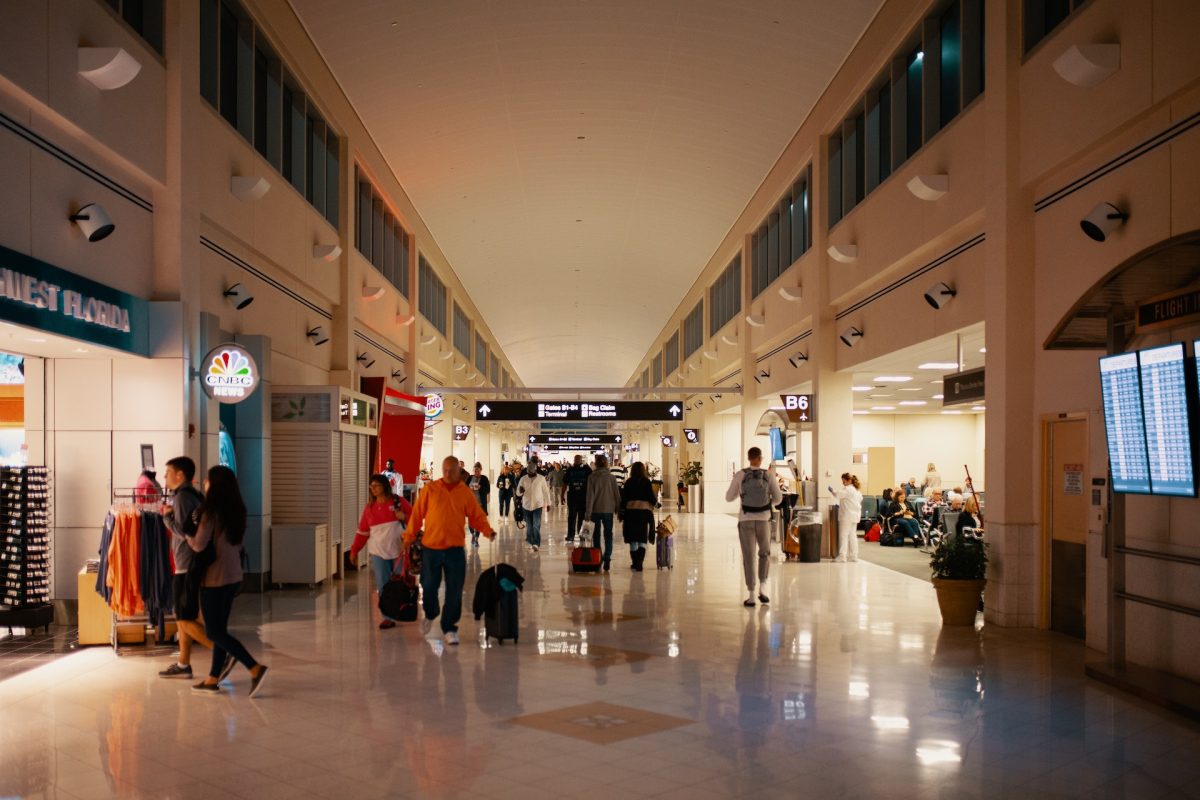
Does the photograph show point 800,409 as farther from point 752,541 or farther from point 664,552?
point 752,541

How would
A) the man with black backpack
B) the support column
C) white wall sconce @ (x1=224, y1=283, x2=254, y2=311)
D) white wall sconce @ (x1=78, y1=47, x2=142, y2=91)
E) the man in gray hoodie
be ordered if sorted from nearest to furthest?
1. white wall sconce @ (x1=78, y1=47, x2=142, y2=91)
2. the support column
3. the man with black backpack
4. white wall sconce @ (x1=224, y1=283, x2=254, y2=311)
5. the man in gray hoodie

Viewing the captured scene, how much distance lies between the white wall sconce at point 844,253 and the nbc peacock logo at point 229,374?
360 inches

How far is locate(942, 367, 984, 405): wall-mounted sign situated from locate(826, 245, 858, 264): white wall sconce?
3806 mm

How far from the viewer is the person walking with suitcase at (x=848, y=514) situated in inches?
638

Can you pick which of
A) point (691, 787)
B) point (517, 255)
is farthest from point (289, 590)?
point (517, 255)

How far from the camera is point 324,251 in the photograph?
15.5 meters

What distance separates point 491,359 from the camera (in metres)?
46.5

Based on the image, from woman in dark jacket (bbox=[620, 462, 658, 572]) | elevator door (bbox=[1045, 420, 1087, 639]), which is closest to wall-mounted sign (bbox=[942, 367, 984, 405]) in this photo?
elevator door (bbox=[1045, 420, 1087, 639])

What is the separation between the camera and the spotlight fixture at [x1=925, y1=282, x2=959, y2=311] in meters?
11.9

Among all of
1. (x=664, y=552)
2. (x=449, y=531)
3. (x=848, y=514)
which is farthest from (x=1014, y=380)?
(x=848, y=514)

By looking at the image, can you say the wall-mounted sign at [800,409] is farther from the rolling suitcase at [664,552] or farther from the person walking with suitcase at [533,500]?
the person walking with suitcase at [533,500]

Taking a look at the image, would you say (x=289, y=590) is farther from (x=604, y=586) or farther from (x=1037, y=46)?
(x=1037, y=46)

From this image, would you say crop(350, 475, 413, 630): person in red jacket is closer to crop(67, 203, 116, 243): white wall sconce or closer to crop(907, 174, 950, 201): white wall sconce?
crop(67, 203, 116, 243): white wall sconce

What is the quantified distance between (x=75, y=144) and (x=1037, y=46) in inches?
344
